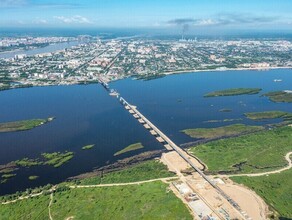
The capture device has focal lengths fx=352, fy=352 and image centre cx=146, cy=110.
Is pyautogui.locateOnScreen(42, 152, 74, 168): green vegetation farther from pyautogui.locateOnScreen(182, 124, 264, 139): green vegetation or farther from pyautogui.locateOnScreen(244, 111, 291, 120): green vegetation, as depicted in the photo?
pyautogui.locateOnScreen(244, 111, 291, 120): green vegetation

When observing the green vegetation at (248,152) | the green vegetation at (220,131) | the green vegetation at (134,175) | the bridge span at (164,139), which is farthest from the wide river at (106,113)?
the green vegetation at (248,152)

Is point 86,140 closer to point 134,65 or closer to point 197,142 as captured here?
point 197,142

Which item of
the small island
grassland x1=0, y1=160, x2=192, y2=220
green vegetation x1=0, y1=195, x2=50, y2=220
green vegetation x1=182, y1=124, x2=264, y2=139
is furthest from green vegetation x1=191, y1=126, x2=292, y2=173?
the small island

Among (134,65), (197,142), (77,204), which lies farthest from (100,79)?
(77,204)

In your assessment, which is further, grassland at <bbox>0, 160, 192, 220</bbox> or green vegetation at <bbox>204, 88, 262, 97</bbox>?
green vegetation at <bbox>204, 88, 262, 97</bbox>

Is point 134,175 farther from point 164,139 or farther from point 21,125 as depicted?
point 21,125

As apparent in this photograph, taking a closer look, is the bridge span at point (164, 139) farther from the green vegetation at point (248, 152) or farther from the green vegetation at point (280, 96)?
the green vegetation at point (280, 96)
